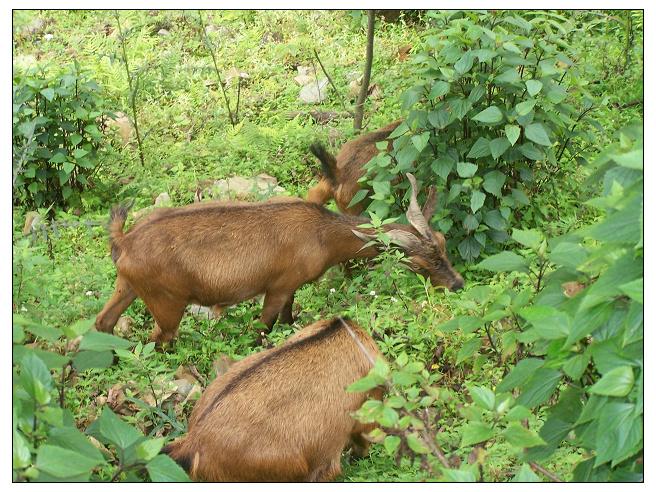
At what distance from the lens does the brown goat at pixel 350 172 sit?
7477mm

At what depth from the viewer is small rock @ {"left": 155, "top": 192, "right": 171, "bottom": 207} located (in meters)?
7.99

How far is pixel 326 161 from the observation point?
7.25m

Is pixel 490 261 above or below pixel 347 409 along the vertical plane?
above

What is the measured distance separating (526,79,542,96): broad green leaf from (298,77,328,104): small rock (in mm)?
3700

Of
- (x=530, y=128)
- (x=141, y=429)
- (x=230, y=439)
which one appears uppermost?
(x=530, y=128)

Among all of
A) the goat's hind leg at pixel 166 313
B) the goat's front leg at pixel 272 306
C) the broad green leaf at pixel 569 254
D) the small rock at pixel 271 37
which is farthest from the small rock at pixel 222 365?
the small rock at pixel 271 37

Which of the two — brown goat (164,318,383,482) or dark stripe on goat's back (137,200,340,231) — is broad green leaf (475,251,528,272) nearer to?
brown goat (164,318,383,482)

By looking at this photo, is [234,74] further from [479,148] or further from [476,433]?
[476,433]

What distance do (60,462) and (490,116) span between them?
428 centimetres

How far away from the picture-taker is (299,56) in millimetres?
10398

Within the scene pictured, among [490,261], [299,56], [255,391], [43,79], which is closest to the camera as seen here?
[490,261]

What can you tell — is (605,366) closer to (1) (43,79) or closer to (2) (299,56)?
(1) (43,79)

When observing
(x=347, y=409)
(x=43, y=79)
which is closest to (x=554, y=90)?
(x=347, y=409)

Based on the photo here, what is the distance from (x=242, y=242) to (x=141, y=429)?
1.50 meters
